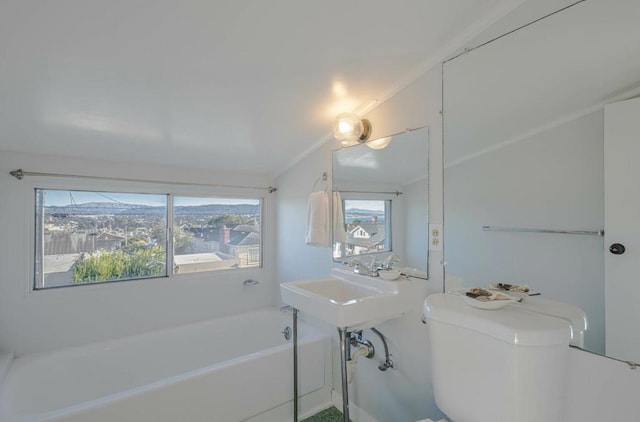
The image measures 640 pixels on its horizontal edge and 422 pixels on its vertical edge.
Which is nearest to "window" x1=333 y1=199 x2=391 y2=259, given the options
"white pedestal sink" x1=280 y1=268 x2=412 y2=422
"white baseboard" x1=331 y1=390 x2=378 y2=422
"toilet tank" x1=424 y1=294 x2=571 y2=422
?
"white pedestal sink" x1=280 y1=268 x2=412 y2=422

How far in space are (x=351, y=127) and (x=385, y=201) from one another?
561 millimetres

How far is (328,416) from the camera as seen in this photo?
2240mm

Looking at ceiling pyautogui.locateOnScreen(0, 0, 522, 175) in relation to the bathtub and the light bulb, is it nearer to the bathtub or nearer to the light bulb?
the light bulb

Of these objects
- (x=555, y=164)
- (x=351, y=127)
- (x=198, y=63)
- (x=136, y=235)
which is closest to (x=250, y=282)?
(x=136, y=235)

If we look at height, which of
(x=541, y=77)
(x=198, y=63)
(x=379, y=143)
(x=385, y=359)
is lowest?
(x=385, y=359)

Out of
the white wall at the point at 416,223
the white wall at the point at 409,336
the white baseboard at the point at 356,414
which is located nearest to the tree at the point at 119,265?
the white wall at the point at 409,336

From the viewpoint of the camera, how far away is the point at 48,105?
163cm

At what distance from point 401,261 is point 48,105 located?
7.20 ft

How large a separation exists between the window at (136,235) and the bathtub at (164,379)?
56cm

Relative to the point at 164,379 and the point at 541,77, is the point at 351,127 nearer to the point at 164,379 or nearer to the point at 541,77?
the point at 541,77

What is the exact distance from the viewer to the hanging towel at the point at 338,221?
7.77 ft

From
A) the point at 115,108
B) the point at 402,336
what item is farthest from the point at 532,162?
the point at 115,108

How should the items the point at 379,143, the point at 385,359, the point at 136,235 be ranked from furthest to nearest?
the point at 136,235, the point at 379,143, the point at 385,359

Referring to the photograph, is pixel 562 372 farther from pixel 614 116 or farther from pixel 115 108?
pixel 115 108
